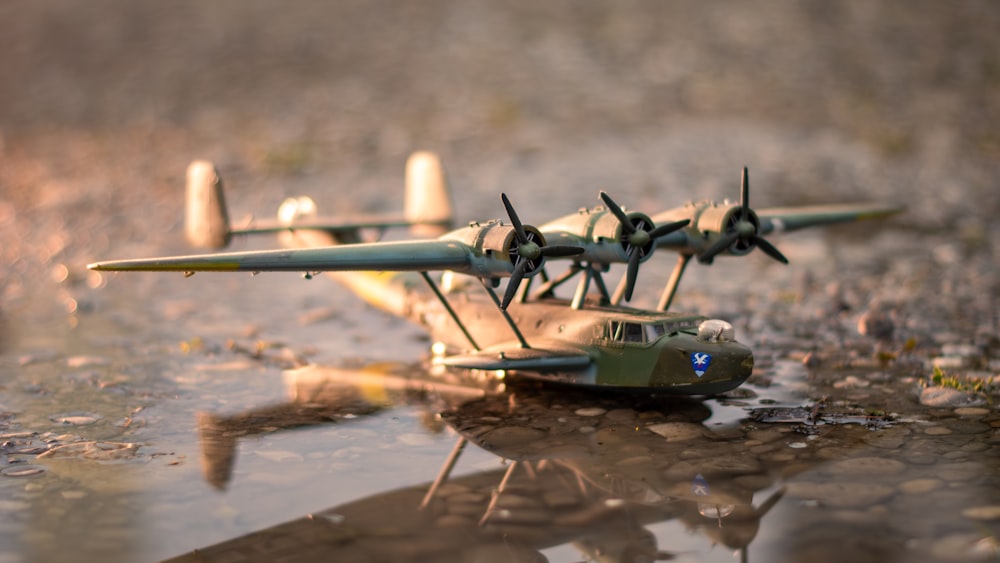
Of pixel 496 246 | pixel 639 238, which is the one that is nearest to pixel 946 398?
pixel 639 238

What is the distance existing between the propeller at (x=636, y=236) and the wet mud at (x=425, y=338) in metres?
2.59

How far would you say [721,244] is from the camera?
1897 cm

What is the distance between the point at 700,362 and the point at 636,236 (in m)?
2.61

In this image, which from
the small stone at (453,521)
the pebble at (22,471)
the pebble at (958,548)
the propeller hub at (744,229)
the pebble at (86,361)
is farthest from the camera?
the pebble at (86,361)

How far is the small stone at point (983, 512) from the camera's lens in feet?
41.0

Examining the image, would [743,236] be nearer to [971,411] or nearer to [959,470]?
[971,411]

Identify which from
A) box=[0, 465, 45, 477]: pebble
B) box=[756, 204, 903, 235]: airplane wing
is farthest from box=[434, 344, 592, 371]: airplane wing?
box=[0, 465, 45, 477]: pebble

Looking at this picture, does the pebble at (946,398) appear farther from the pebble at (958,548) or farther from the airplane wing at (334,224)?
the airplane wing at (334,224)

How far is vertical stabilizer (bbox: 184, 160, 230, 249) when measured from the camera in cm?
2234

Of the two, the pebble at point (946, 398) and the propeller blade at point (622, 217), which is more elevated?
the propeller blade at point (622, 217)

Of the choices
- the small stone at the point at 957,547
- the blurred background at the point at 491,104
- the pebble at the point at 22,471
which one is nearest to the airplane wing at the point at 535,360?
the small stone at the point at 957,547

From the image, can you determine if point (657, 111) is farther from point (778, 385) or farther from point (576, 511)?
point (576, 511)

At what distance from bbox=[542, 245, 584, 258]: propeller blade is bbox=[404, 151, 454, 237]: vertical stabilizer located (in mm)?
7645

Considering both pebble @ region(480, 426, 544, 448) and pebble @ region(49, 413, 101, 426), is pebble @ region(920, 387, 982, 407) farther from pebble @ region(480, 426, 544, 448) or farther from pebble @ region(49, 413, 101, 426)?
pebble @ region(49, 413, 101, 426)
